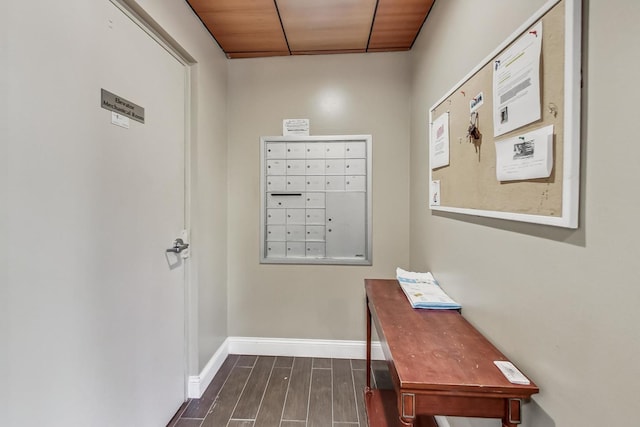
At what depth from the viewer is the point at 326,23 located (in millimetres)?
1791

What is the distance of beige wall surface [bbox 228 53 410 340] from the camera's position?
2.17 m

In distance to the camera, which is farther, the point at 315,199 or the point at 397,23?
the point at 315,199

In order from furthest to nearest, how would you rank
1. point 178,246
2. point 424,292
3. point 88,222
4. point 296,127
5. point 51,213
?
point 296,127, point 178,246, point 424,292, point 88,222, point 51,213

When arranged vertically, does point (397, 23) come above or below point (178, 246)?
above

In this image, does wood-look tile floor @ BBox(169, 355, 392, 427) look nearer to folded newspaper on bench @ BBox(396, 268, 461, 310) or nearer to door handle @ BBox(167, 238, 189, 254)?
folded newspaper on bench @ BBox(396, 268, 461, 310)

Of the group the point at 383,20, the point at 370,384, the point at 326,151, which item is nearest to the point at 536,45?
the point at 383,20

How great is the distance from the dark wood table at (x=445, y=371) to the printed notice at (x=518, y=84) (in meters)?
Answer: 0.80

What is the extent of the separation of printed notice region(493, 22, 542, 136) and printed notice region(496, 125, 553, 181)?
5cm

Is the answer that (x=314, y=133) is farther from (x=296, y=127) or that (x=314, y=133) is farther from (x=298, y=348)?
(x=298, y=348)

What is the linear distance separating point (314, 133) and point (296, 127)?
158 mm

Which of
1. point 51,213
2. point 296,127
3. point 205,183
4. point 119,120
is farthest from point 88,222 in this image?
point 296,127

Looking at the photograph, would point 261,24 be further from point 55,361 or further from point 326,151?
point 55,361

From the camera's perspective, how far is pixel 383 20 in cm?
176

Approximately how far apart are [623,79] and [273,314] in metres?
2.29
